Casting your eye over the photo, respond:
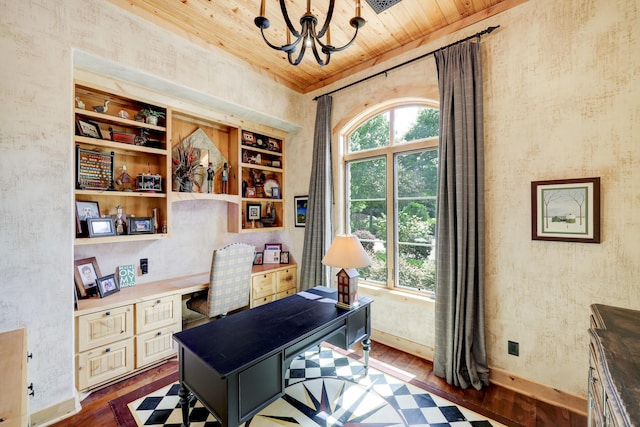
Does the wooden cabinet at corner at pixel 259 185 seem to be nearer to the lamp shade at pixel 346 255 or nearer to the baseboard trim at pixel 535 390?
the lamp shade at pixel 346 255

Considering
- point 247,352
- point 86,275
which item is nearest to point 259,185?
point 86,275

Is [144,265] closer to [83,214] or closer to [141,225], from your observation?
[141,225]

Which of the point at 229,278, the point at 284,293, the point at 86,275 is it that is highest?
the point at 86,275

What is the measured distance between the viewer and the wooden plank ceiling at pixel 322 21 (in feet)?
7.25

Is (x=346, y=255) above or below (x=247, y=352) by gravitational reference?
above

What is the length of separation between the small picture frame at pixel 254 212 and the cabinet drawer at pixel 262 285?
Result: 0.80 meters

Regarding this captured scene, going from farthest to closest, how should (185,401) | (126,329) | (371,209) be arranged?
(371,209), (126,329), (185,401)

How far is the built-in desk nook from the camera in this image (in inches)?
82.7

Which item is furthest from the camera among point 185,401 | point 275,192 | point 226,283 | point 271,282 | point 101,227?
point 275,192

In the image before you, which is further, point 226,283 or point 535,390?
point 226,283

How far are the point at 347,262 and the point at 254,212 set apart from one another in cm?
198

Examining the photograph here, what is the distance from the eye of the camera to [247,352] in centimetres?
151

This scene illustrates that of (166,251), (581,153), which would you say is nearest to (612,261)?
(581,153)

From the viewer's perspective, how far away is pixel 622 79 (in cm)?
179
